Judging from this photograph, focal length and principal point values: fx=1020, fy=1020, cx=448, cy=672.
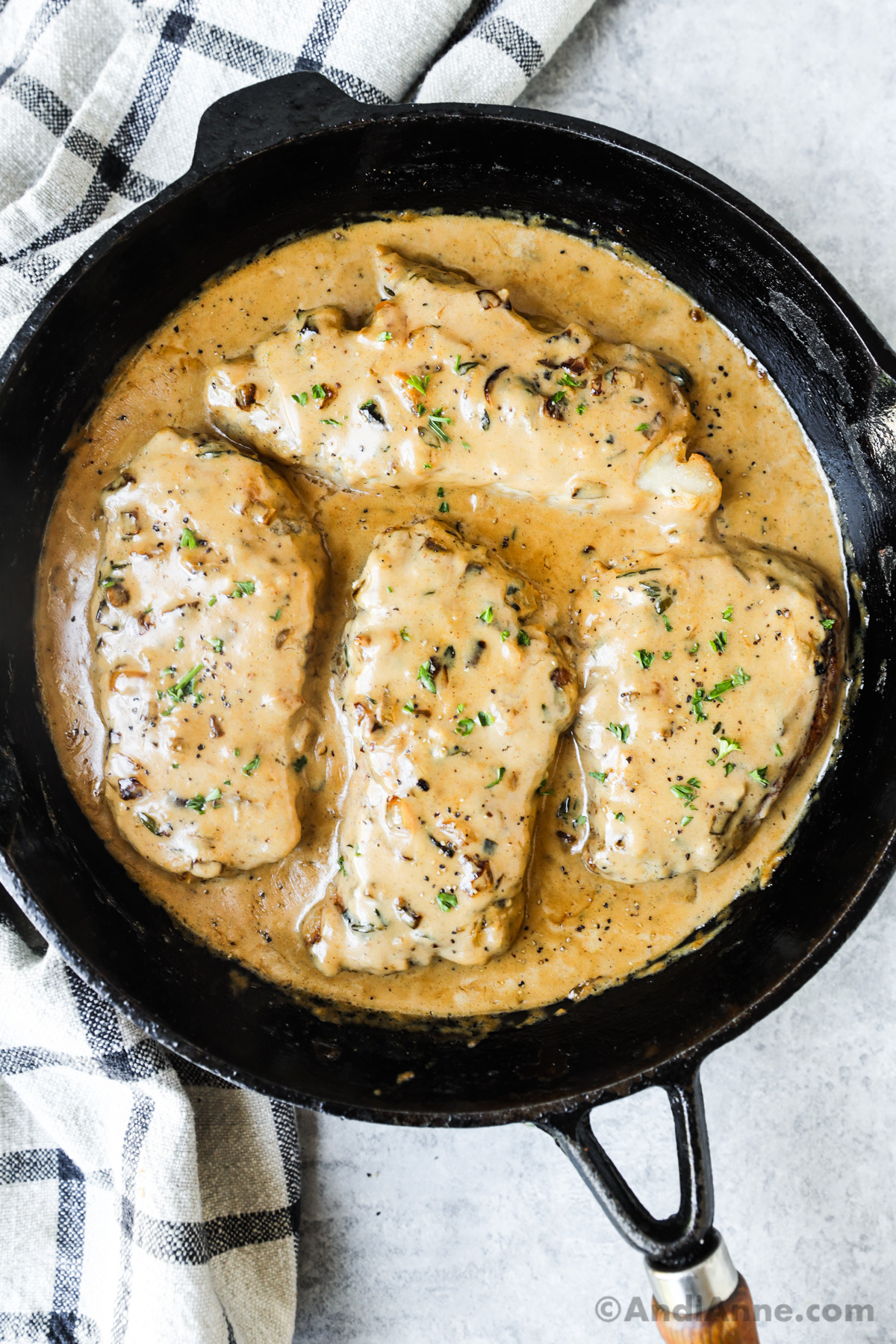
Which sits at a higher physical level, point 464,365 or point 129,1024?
point 464,365

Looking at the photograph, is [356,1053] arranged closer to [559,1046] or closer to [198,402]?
[559,1046]

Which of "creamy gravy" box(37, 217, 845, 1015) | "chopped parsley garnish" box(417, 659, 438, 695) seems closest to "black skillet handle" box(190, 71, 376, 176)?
"creamy gravy" box(37, 217, 845, 1015)

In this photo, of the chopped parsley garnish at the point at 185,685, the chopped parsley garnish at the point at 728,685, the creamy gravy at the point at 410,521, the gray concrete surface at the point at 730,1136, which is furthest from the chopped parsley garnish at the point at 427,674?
the gray concrete surface at the point at 730,1136

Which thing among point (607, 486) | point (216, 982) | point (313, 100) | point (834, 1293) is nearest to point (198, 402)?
point (313, 100)

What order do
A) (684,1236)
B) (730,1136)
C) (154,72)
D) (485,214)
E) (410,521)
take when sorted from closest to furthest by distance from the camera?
(684,1236) < (410,521) < (485,214) < (154,72) < (730,1136)

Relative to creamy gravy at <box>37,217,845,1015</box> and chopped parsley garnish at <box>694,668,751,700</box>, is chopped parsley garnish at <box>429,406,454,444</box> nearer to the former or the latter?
creamy gravy at <box>37,217,845,1015</box>

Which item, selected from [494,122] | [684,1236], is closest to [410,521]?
[494,122]

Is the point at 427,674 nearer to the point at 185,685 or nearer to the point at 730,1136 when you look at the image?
the point at 185,685
